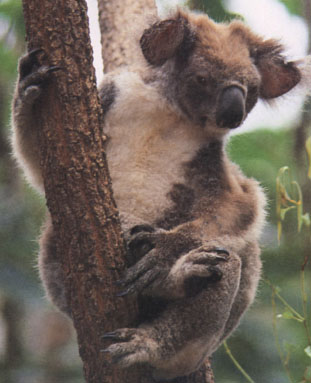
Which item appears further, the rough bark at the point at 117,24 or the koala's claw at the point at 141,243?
the rough bark at the point at 117,24

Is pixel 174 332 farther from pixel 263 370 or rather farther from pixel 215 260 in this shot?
pixel 263 370

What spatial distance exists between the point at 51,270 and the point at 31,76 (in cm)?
106

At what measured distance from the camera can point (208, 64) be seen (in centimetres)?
279

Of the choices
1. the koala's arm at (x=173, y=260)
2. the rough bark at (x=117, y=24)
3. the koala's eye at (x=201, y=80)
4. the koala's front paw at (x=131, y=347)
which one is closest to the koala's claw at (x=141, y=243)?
the koala's arm at (x=173, y=260)

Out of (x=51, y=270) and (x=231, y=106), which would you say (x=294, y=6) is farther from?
(x=51, y=270)

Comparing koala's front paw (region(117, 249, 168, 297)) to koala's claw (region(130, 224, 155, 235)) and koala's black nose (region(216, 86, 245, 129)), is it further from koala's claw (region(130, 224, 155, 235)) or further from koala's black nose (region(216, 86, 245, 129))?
koala's black nose (region(216, 86, 245, 129))

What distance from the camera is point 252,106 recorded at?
2971 millimetres

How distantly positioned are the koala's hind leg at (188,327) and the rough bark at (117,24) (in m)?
1.74

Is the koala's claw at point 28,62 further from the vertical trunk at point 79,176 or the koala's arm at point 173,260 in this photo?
the koala's arm at point 173,260

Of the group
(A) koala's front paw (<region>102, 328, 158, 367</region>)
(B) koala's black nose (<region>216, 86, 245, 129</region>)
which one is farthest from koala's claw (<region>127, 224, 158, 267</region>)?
(B) koala's black nose (<region>216, 86, 245, 129</region>)

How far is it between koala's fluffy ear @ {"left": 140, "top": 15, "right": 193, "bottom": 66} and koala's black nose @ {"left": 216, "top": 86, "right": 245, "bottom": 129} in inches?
15.0

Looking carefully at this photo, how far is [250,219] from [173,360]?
2.62ft

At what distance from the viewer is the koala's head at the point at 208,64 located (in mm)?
2737

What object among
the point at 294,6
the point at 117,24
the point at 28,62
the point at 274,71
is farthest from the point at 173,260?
the point at 294,6
